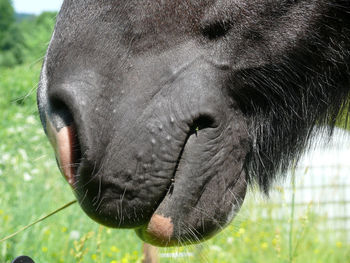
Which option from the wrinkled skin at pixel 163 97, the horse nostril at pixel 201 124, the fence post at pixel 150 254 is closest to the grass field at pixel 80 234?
the fence post at pixel 150 254

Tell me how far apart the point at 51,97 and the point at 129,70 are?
23 cm

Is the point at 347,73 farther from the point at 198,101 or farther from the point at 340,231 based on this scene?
the point at 340,231

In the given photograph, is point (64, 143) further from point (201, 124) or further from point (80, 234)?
point (80, 234)

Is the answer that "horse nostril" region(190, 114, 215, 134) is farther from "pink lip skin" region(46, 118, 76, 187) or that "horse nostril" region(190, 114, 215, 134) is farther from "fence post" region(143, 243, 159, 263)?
"fence post" region(143, 243, 159, 263)

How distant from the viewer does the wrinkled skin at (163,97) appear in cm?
151

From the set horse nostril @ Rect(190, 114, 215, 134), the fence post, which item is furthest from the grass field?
horse nostril @ Rect(190, 114, 215, 134)

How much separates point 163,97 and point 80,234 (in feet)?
6.10

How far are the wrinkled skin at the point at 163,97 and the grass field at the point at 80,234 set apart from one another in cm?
33

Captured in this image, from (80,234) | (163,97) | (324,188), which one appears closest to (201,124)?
(163,97)

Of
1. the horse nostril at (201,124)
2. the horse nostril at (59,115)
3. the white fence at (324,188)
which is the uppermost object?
the horse nostril at (59,115)

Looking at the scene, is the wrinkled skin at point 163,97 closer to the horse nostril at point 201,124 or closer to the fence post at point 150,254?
the horse nostril at point 201,124

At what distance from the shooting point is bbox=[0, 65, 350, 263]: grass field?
94.7 inches

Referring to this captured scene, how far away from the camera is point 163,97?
155cm

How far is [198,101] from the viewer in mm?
1561
